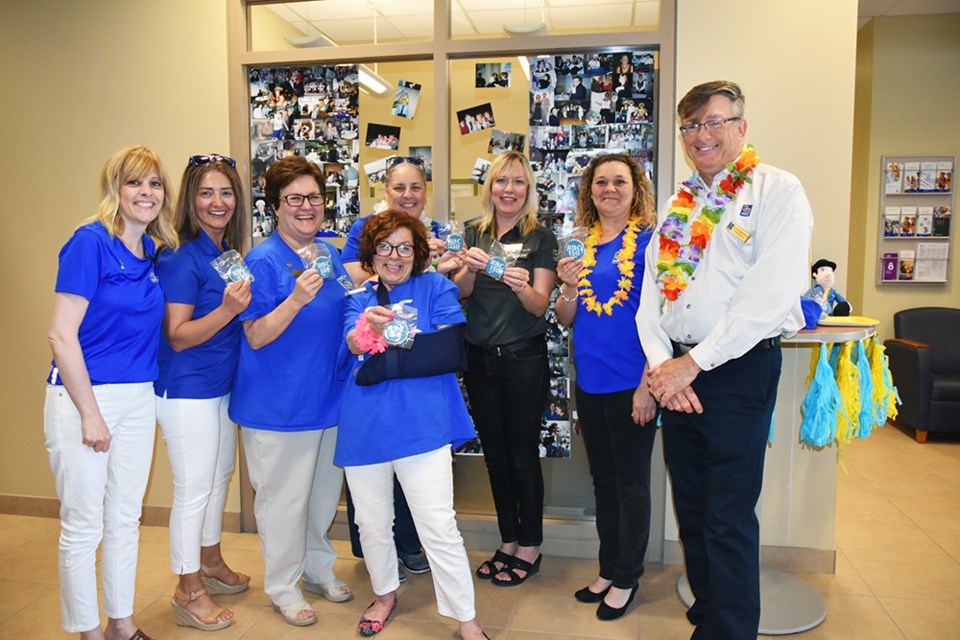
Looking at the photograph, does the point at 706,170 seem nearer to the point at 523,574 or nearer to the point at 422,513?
the point at 422,513

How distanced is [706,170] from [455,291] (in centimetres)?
99

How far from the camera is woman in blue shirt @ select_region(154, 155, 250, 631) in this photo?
2.52m

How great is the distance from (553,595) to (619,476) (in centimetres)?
68

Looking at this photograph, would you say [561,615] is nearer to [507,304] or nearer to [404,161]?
[507,304]

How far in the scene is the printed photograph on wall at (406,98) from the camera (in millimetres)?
3447

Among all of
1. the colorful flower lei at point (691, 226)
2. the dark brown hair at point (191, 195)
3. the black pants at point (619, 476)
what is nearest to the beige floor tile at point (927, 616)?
the black pants at point (619, 476)

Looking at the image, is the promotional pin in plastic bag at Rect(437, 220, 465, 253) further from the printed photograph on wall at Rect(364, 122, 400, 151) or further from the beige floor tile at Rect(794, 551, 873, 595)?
the beige floor tile at Rect(794, 551, 873, 595)

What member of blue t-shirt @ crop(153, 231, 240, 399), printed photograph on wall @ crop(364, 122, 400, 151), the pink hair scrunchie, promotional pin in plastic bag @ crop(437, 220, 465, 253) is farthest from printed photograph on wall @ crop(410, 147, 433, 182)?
the pink hair scrunchie

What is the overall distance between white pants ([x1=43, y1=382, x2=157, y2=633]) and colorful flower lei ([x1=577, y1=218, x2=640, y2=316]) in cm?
172

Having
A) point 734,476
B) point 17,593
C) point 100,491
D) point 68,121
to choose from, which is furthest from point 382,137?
point 17,593

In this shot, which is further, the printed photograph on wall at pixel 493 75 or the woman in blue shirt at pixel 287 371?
the printed photograph on wall at pixel 493 75

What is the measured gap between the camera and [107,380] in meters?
2.29

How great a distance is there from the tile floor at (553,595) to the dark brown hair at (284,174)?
5.75ft

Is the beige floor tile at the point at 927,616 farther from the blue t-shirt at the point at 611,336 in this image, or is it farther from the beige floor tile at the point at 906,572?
the blue t-shirt at the point at 611,336
